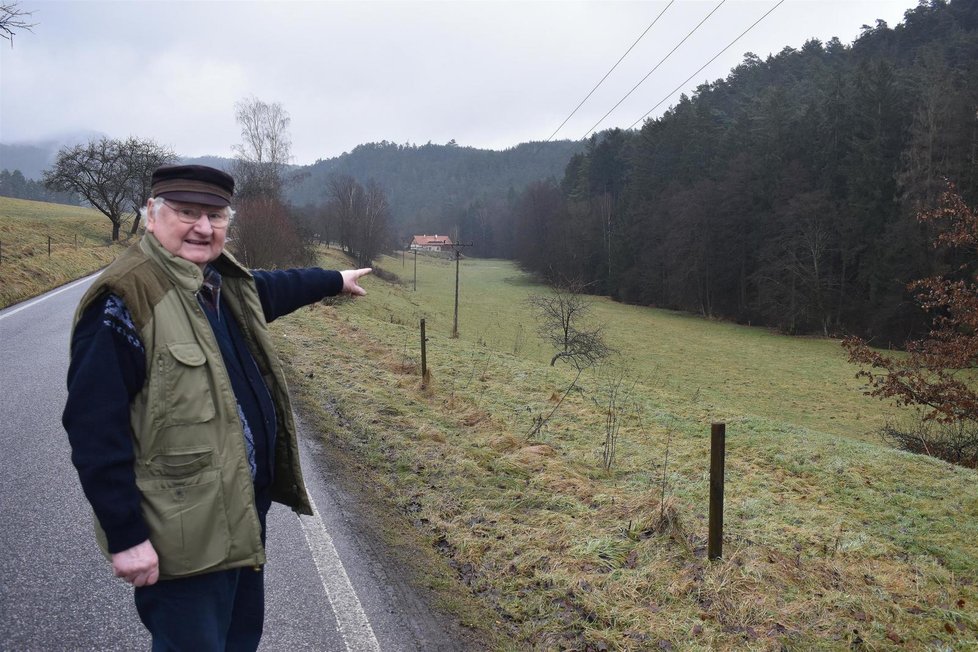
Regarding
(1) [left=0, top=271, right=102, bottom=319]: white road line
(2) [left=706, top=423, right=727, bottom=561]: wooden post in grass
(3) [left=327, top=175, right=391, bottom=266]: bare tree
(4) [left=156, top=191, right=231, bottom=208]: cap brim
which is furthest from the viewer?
(3) [left=327, top=175, right=391, bottom=266]: bare tree

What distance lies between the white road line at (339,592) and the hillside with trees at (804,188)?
3331cm

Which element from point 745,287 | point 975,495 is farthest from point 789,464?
point 745,287

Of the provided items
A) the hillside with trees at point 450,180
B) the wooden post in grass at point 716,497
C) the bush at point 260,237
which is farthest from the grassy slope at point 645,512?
the hillside with trees at point 450,180

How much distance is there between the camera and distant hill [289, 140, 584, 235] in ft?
446

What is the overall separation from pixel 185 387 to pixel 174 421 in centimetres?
11

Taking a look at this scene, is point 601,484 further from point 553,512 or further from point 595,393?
point 595,393

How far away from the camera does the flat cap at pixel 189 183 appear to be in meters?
2.06

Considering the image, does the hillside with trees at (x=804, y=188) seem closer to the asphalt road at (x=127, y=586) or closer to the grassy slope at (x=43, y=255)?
the grassy slope at (x=43, y=255)

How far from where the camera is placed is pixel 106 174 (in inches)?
1548

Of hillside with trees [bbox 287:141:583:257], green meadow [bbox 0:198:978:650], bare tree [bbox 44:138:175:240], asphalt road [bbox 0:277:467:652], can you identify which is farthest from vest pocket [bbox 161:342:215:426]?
hillside with trees [bbox 287:141:583:257]

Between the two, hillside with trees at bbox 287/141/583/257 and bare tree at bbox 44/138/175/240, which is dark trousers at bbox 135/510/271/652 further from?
hillside with trees at bbox 287/141/583/257

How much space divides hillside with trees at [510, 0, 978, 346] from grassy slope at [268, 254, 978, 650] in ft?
88.8

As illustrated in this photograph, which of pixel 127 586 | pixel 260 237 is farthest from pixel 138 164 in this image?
pixel 127 586

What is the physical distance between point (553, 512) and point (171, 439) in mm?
3859
